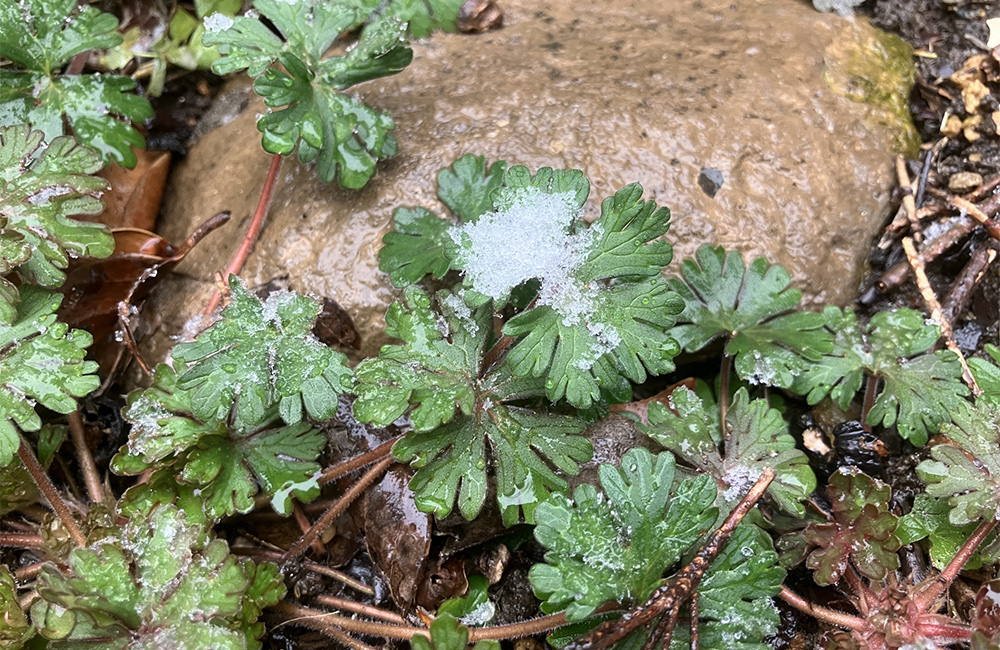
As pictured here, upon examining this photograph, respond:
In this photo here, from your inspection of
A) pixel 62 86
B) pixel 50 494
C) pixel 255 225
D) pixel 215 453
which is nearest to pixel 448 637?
pixel 215 453

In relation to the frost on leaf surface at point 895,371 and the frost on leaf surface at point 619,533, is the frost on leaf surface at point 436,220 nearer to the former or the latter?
the frost on leaf surface at point 619,533

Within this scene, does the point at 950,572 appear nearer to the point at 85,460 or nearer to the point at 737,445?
the point at 737,445

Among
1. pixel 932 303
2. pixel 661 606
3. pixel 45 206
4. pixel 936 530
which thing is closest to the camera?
pixel 661 606

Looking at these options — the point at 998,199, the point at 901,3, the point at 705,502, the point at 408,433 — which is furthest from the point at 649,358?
the point at 901,3

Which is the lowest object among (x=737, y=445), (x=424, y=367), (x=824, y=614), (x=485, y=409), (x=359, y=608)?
(x=359, y=608)

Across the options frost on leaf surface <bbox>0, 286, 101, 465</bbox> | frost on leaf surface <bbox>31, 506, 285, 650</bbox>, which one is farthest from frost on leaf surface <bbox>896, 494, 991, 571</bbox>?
frost on leaf surface <bbox>0, 286, 101, 465</bbox>

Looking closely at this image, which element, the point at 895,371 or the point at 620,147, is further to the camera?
the point at 620,147

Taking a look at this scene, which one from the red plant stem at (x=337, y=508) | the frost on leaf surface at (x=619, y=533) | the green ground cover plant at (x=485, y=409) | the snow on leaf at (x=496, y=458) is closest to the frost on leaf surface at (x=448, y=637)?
the green ground cover plant at (x=485, y=409)

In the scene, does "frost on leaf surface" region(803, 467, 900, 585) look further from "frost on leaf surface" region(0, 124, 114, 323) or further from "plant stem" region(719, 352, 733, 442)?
"frost on leaf surface" region(0, 124, 114, 323)
